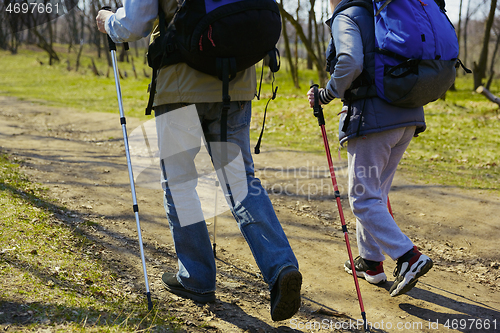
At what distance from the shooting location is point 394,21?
2697 mm

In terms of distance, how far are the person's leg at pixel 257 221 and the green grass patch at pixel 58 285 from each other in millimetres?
687

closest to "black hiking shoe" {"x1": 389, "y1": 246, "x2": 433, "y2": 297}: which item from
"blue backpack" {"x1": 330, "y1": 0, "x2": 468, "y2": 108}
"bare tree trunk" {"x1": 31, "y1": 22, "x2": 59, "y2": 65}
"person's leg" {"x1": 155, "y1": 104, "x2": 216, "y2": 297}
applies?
"blue backpack" {"x1": 330, "y1": 0, "x2": 468, "y2": 108}

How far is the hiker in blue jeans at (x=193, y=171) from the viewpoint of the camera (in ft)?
8.04

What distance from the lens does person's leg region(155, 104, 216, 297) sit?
8.61 ft

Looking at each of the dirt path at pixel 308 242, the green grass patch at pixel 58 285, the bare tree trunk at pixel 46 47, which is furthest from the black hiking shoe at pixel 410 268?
the bare tree trunk at pixel 46 47

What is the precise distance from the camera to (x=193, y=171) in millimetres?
2758

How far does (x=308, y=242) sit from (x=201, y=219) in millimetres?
1749

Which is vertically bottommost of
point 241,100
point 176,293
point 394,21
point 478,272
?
point 478,272

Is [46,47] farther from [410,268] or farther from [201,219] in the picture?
[410,268]

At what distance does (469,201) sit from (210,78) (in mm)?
4382

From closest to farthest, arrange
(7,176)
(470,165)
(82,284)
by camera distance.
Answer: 1. (82,284)
2. (7,176)
3. (470,165)

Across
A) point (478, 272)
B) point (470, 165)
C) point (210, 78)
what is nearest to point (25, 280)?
point (210, 78)

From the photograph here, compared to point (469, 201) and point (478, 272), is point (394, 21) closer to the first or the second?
point (478, 272)

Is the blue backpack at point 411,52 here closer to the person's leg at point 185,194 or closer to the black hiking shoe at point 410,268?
the black hiking shoe at point 410,268
